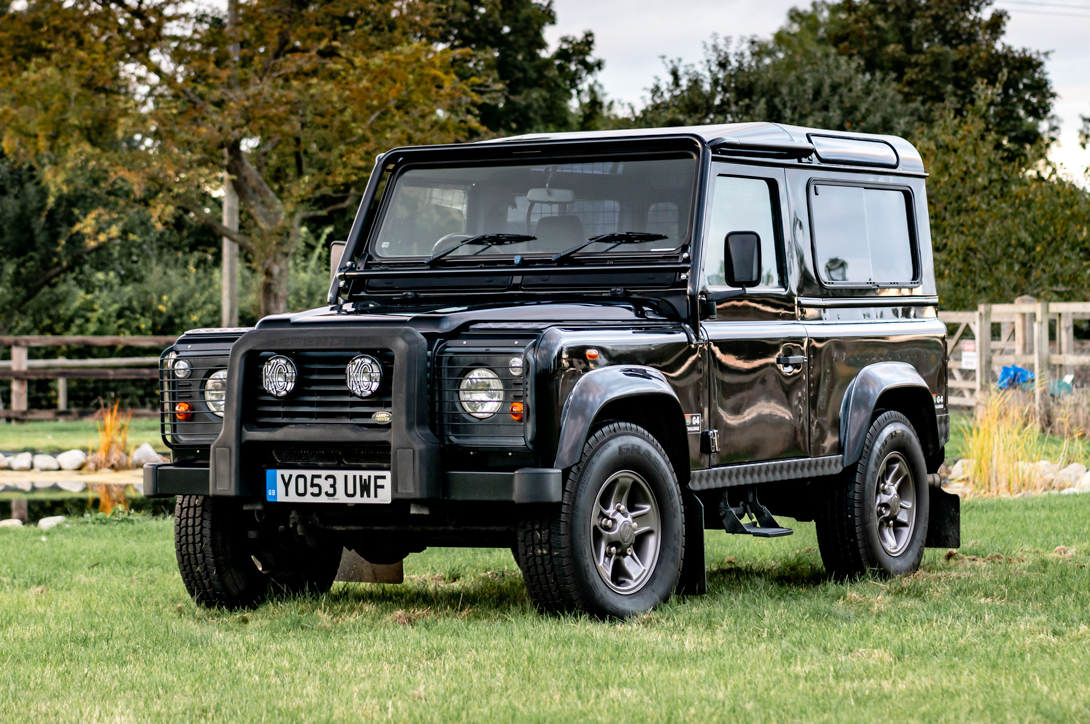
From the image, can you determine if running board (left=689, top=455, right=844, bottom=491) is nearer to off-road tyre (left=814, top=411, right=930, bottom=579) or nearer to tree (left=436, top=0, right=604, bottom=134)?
off-road tyre (left=814, top=411, right=930, bottom=579)

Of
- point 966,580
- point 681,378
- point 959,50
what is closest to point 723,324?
point 681,378

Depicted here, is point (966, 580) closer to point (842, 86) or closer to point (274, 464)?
point (274, 464)

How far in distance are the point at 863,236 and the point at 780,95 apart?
2911cm

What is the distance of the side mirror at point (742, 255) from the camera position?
7.37m

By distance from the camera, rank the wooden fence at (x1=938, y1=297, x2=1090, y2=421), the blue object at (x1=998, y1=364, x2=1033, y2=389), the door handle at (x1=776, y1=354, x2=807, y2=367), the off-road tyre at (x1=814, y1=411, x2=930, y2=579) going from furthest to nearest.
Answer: the blue object at (x1=998, y1=364, x2=1033, y2=389) < the wooden fence at (x1=938, y1=297, x2=1090, y2=421) < the off-road tyre at (x1=814, y1=411, x2=930, y2=579) < the door handle at (x1=776, y1=354, x2=807, y2=367)

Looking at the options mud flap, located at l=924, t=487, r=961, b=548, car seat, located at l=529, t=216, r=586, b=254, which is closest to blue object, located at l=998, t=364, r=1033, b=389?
mud flap, located at l=924, t=487, r=961, b=548

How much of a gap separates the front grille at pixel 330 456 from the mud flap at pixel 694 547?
158 cm

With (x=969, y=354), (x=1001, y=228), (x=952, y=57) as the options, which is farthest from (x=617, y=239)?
(x=952, y=57)

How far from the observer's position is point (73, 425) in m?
24.7

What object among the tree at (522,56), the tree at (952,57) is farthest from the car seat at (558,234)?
the tree at (952,57)

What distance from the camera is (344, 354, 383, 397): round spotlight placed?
258 inches

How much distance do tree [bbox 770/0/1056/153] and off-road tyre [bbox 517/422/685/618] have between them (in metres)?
36.1

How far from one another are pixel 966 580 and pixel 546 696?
12.3ft

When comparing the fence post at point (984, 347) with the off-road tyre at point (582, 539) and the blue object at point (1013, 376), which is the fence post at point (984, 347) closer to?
the blue object at point (1013, 376)
